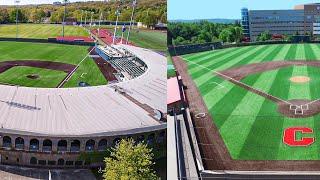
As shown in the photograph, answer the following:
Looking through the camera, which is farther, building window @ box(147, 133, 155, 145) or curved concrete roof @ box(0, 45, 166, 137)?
building window @ box(147, 133, 155, 145)

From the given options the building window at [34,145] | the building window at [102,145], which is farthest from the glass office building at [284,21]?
the building window at [34,145]

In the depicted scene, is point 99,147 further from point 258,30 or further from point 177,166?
point 258,30

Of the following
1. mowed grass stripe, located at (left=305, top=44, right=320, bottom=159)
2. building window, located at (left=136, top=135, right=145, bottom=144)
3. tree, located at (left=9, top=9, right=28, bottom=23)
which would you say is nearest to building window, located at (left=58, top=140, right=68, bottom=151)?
building window, located at (left=136, top=135, right=145, bottom=144)

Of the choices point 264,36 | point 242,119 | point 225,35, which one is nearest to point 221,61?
point 225,35

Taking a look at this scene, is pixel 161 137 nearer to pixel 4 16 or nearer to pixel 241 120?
pixel 241 120

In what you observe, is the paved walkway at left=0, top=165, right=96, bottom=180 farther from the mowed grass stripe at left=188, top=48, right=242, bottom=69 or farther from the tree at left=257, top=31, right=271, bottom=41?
the tree at left=257, top=31, right=271, bottom=41

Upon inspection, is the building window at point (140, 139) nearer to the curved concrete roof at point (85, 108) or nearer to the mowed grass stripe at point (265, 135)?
the curved concrete roof at point (85, 108)
